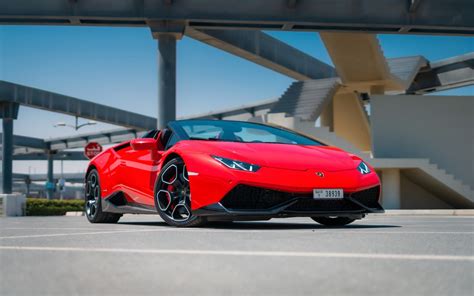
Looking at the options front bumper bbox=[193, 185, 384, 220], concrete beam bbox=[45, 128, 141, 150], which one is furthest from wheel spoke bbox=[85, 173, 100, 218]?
concrete beam bbox=[45, 128, 141, 150]

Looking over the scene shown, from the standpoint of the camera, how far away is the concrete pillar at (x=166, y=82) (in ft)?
79.0

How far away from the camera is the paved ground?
344 cm

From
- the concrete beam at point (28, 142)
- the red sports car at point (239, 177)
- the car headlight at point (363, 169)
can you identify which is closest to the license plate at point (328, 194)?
the red sports car at point (239, 177)

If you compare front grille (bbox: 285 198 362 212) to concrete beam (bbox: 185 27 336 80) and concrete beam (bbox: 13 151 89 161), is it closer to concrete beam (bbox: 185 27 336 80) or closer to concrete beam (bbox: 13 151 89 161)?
concrete beam (bbox: 185 27 336 80)

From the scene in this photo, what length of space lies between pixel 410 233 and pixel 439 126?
85.4 feet

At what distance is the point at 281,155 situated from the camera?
7594 millimetres

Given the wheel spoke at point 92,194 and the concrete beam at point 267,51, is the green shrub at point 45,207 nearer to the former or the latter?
the concrete beam at point 267,51

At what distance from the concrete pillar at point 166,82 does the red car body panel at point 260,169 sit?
1561cm

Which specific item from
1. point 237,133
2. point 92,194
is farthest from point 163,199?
point 92,194

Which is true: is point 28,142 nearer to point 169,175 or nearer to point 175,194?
point 169,175

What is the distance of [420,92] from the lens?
143 ft

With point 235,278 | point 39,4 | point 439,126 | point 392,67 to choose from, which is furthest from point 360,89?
point 235,278

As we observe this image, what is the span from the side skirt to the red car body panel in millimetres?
105

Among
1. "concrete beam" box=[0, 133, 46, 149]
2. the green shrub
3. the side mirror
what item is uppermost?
"concrete beam" box=[0, 133, 46, 149]
